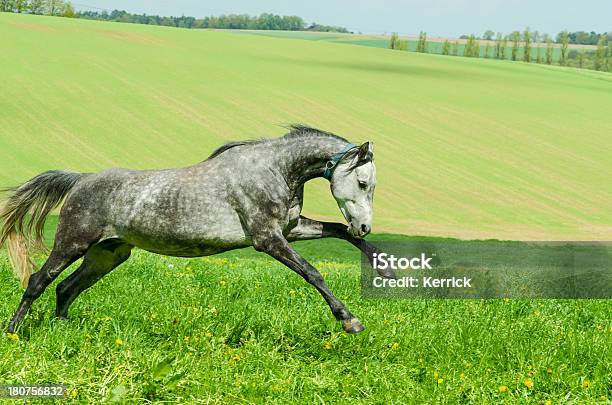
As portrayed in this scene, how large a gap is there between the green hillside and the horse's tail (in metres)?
22.2

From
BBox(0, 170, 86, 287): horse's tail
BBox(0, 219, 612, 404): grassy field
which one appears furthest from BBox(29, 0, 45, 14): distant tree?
BBox(0, 170, 86, 287): horse's tail

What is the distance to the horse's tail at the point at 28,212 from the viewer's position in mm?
8406

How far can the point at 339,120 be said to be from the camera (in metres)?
47.4

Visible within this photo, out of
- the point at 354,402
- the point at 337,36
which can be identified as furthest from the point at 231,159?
the point at 337,36

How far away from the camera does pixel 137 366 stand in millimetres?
6418

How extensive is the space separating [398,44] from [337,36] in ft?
117

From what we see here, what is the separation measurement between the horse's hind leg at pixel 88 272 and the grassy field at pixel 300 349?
0.20 m

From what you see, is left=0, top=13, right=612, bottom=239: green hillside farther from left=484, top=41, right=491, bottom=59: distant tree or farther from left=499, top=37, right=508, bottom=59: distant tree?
left=484, top=41, right=491, bottom=59: distant tree

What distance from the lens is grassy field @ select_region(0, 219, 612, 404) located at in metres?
6.23

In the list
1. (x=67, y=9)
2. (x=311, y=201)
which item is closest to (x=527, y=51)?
(x=67, y=9)

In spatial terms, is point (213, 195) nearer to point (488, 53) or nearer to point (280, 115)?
point (280, 115)

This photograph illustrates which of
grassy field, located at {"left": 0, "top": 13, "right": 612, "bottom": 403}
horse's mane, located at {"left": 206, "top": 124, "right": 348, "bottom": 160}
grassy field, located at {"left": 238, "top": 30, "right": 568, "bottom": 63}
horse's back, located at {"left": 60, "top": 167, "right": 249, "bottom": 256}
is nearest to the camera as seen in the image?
grassy field, located at {"left": 0, "top": 13, "right": 612, "bottom": 403}

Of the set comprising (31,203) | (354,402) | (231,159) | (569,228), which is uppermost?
(231,159)

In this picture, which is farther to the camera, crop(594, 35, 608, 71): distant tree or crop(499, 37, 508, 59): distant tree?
crop(594, 35, 608, 71): distant tree
